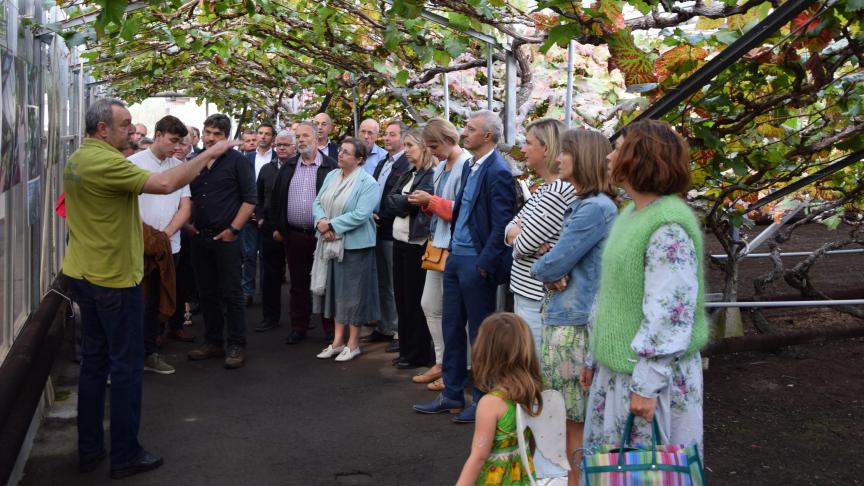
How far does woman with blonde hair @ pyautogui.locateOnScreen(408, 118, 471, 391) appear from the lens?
6352 mm

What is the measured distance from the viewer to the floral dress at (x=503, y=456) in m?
3.41

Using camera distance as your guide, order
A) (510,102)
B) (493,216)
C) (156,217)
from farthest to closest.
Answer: (156,217), (510,102), (493,216)

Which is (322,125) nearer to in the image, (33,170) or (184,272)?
(184,272)

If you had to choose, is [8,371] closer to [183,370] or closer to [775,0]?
[183,370]

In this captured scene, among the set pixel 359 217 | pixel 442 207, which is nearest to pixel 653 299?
pixel 442 207

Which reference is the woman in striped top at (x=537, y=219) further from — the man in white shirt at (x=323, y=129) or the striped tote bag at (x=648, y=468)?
the man in white shirt at (x=323, y=129)

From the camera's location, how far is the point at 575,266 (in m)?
4.38

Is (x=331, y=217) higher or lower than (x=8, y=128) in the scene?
lower

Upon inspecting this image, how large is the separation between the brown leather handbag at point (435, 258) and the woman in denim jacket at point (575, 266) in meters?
2.09

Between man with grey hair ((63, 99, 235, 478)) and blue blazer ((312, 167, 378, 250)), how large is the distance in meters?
2.73

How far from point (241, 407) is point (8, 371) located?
197 cm

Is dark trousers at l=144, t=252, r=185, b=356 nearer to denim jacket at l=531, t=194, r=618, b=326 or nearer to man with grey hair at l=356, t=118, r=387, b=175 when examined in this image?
man with grey hair at l=356, t=118, r=387, b=175

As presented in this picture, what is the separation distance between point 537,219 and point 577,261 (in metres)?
0.46

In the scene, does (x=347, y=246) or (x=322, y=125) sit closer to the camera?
(x=347, y=246)
